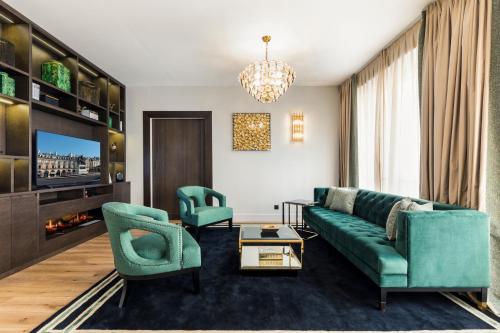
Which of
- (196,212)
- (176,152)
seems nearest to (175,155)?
(176,152)

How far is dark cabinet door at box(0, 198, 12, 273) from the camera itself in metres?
2.48

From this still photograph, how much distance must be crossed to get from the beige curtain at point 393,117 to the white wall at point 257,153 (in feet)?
3.47

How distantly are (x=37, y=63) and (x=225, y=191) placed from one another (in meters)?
3.49

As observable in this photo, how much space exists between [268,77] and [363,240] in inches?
82.7

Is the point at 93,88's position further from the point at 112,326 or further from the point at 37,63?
the point at 112,326

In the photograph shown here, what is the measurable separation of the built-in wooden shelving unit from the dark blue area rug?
1.15 metres

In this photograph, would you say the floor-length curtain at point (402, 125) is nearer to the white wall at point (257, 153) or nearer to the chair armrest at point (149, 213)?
the white wall at point (257, 153)

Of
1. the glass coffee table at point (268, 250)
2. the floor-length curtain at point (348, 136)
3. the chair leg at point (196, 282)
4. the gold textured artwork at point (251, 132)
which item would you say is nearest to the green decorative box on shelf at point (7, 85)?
the chair leg at point (196, 282)

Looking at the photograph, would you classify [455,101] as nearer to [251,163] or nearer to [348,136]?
[348,136]

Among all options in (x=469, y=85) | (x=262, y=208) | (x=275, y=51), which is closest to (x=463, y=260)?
(x=469, y=85)

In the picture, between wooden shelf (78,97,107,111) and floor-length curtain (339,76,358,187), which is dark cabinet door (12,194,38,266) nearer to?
wooden shelf (78,97,107,111)

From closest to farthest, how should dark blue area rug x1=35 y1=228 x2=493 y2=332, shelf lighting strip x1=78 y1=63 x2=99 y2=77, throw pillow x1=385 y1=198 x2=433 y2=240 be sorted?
dark blue area rug x1=35 y1=228 x2=493 y2=332 → throw pillow x1=385 y1=198 x2=433 y2=240 → shelf lighting strip x1=78 y1=63 x2=99 y2=77

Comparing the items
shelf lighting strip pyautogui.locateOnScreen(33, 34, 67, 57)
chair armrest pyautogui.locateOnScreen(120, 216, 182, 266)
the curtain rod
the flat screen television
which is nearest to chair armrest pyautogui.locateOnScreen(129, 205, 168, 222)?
chair armrest pyautogui.locateOnScreen(120, 216, 182, 266)

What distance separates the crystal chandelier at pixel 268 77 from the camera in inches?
122
